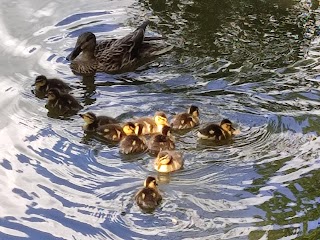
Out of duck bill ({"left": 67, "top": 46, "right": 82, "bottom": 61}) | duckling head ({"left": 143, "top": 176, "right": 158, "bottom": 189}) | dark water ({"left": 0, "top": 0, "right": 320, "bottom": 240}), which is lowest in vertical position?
dark water ({"left": 0, "top": 0, "right": 320, "bottom": 240})

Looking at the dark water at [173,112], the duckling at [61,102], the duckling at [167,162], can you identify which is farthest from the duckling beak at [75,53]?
the duckling at [167,162]

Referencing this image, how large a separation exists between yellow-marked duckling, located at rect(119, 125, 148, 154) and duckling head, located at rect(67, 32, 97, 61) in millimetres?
1934

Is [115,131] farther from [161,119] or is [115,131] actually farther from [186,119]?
[186,119]

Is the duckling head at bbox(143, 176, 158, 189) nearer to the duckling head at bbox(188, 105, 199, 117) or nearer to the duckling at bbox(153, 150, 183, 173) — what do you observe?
the duckling at bbox(153, 150, 183, 173)

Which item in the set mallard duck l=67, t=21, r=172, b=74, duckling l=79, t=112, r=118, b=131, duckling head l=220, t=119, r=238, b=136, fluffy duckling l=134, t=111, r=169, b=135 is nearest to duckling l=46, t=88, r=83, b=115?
duckling l=79, t=112, r=118, b=131

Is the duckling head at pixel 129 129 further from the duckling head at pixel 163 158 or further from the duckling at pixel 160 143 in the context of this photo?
the duckling head at pixel 163 158

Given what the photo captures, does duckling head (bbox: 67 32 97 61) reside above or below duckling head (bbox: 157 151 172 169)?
above

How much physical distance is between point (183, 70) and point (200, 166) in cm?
181

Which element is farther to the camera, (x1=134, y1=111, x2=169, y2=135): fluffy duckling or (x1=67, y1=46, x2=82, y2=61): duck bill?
(x1=67, y1=46, x2=82, y2=61): duck bill

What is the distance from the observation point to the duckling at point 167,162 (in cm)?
536

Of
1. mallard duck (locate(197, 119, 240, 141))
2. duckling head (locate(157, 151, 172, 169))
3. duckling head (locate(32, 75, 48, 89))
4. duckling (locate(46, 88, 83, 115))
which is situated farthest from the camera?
duckling head (locate(32, 75, 48, 89))

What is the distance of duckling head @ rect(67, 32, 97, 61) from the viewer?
7.44m

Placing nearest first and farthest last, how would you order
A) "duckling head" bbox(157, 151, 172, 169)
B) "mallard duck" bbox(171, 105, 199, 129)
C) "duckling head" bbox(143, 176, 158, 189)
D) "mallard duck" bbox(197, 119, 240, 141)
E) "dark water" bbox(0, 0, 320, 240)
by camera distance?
"dark water" bbox(0, 0, 320, 240) < "duckling head" bbox(143, 176, 158, 189) < "duckling head" bbox(157, 151, 172, 169) < "mallard duck" bbox(197, 119, 240, 141) < "mallard duck" bbox(171, 105, 199, 129)

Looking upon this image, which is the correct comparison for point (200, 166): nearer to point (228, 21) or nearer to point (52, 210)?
point (52, 210)
